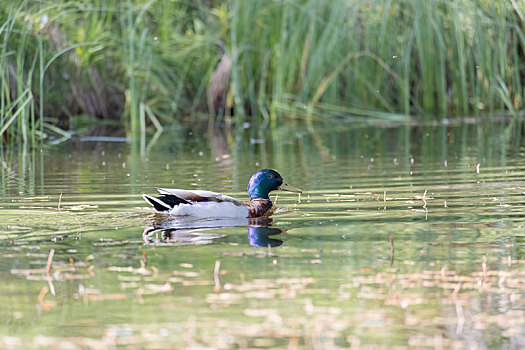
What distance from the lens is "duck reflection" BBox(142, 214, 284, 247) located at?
677 centimetres

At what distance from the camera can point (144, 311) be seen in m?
4.84

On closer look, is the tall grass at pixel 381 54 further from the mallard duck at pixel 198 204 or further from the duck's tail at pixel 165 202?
the duck's tail at pixel 165 202

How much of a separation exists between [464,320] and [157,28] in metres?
15.8

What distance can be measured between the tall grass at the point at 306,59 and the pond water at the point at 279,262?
5887mm

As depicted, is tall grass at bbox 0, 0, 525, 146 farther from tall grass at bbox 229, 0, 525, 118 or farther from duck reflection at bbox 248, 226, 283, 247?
duck reflection at bbox 248, 226, 283, 247

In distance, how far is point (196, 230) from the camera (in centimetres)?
727

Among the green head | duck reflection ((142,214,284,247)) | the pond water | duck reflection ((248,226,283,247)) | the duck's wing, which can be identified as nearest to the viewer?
the pond water

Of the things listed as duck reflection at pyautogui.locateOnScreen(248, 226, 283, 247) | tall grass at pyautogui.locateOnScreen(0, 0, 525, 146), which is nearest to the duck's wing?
duck reflection at pyautogui.locateOnScreen(248, 226, 283, 247)

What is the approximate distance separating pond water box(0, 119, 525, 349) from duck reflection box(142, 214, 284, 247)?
0.02m

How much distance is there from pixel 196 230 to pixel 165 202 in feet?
1.87

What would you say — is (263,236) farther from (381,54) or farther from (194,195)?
(381,54)

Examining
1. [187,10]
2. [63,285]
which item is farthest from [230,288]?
[187,10]

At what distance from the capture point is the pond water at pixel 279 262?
4.52m

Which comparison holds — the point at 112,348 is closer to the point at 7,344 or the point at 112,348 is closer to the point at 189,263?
the point at 7,344
